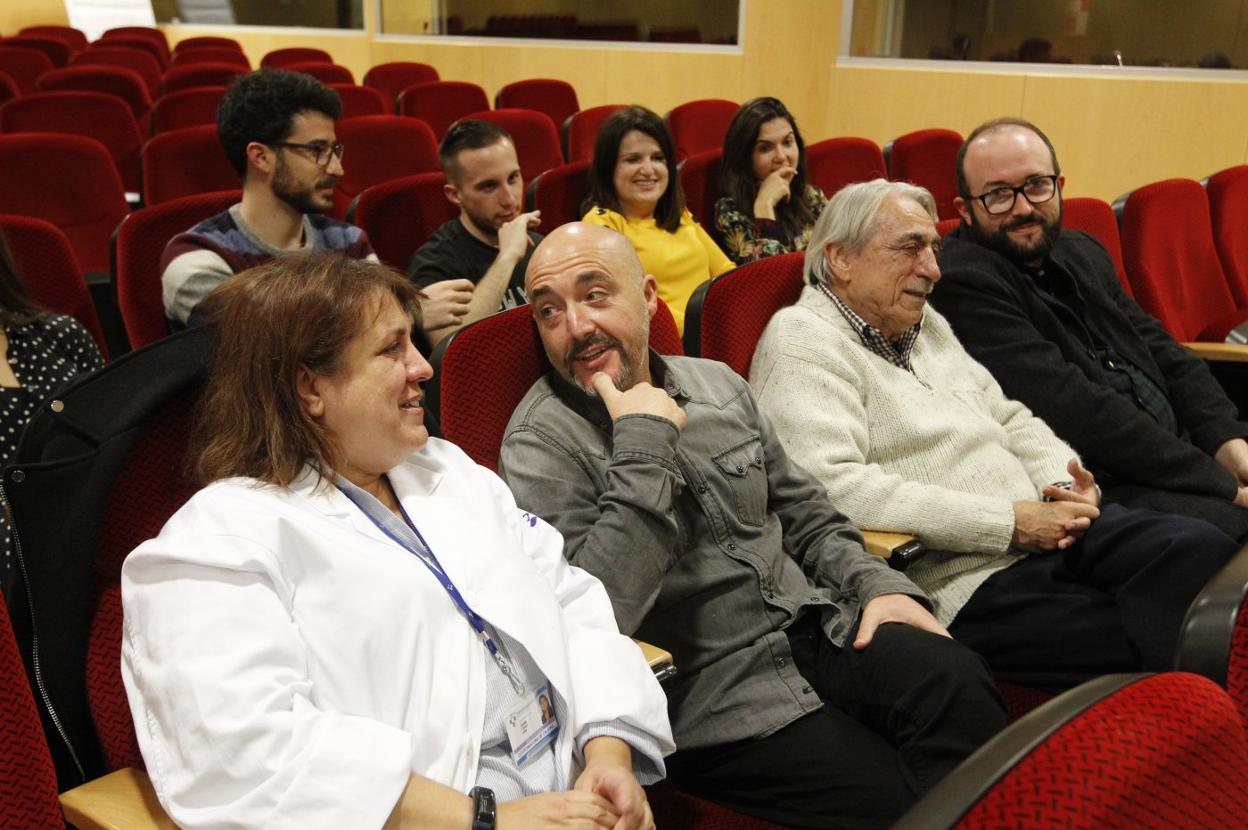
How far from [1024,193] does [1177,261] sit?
1.10 metres

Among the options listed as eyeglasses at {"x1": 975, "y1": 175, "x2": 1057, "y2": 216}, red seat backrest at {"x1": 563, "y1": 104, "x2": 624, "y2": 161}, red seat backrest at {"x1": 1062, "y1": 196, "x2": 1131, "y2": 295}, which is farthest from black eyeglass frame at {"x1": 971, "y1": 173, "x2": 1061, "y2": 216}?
red seat backrest at {"x1": 563, "y1": 104, "x2": 624, "y2": 161}

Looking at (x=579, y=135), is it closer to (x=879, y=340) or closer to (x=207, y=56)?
(x=879, y=340)

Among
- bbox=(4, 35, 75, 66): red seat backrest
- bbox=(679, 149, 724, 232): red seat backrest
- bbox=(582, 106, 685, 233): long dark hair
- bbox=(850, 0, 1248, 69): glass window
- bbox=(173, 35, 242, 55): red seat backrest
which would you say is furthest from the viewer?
bbox=(173, 35, 242, 55): red seat backrest

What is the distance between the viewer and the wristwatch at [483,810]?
3.76 feet

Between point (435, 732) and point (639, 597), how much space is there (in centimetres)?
39

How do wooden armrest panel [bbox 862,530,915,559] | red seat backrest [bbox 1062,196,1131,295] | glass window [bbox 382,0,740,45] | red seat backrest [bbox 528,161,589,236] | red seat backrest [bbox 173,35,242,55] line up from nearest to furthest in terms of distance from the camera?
wooden armrest panel [bbox 862,530,915,559] < red seat backrest [bbox 1062,196,1131,295] < red seat backrest [bbox 528,161,589,236] < glass window [bbox 382,0,740,45] < red seat backrest [bbox 173,35,242,55]

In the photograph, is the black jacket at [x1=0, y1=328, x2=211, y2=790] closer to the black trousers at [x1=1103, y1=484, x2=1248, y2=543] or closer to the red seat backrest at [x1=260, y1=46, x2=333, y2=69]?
the black trousers at [x1=1103, y1=484, x2=1248, y2=543]

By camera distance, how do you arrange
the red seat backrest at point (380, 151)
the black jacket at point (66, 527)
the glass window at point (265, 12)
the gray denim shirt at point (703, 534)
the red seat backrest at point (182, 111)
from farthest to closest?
the glass window at point (265, 12) < the red seat backrest at point (182, 111) < the red seat backrest at point (380, 151) < the gray denim shirt at point (703, 534) < the black jacket at point (66, 527)

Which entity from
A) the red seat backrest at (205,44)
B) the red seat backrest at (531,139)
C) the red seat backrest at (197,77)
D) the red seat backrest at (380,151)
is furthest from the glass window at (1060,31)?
the red seat backrest at (205,44)

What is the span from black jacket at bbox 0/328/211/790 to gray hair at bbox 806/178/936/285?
135 centimetres

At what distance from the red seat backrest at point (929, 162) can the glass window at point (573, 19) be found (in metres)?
2.97

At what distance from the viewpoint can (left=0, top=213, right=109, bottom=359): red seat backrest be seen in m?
2.42

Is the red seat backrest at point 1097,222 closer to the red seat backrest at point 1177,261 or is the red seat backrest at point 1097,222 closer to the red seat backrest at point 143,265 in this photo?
the red seat backrest at point 1177,261

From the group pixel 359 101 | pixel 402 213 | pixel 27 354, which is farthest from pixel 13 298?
pixel 359 101
